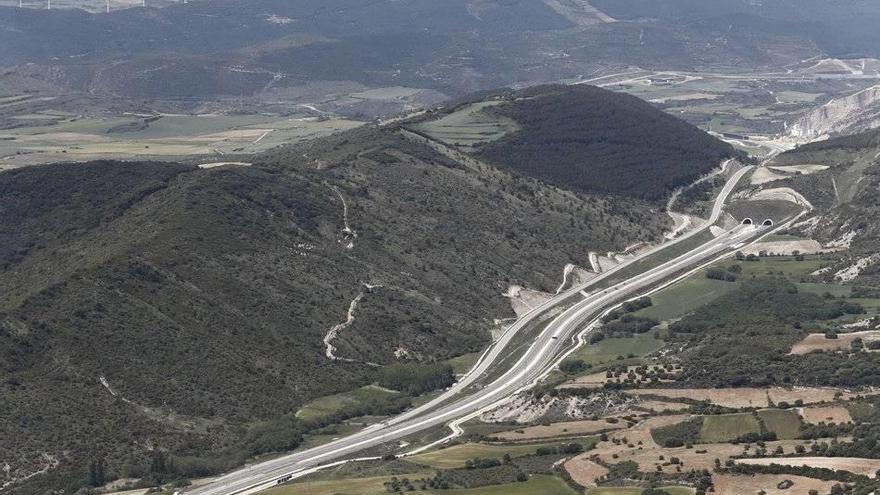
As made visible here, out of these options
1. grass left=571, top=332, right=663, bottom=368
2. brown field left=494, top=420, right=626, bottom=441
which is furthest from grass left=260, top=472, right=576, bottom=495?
grass left=571, top=332, right=663, bottom=368

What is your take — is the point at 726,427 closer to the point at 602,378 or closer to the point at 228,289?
the point at 602,378

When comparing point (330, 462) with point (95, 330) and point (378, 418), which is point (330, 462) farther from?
point (95, 330)

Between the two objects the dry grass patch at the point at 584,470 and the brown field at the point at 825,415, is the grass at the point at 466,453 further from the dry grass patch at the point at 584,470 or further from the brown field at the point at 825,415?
the brown field at the point at 825,415

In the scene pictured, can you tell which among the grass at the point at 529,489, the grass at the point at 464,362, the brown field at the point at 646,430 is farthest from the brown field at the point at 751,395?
the grass at the point at 464,362

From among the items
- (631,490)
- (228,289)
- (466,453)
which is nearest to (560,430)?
(466,453)

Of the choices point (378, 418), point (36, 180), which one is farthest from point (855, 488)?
point (36, 180)

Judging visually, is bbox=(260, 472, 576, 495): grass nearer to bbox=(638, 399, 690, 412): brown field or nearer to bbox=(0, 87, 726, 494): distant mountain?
bbox=(0, 87, 726, 494): distant mountain
